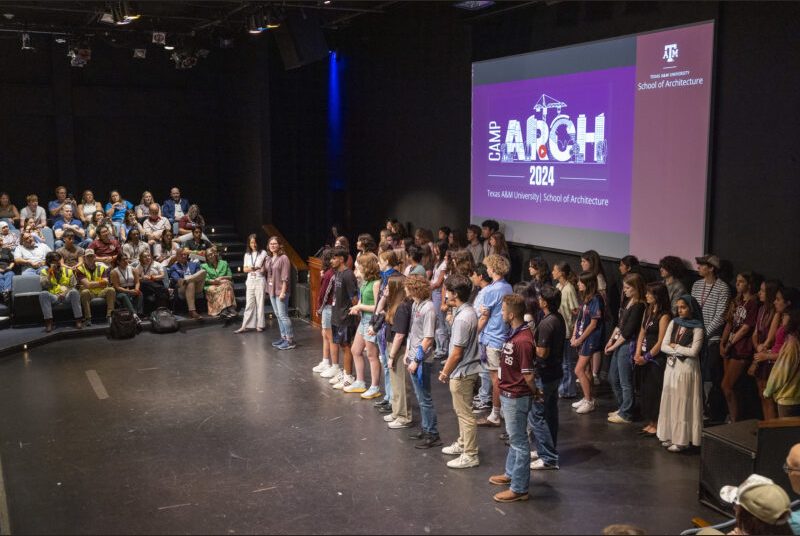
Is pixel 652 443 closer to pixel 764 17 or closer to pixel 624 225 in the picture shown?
pixel 624 225

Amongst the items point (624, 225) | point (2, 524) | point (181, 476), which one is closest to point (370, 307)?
point (181, 476)

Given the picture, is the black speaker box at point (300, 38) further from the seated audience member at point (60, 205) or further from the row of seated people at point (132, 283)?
the seated audience member at point (60, 205)

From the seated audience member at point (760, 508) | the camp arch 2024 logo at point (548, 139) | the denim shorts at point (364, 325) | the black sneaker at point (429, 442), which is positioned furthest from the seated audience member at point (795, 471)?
the camp arch 2024 logo at point (548, 139)

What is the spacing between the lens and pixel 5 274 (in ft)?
36.0

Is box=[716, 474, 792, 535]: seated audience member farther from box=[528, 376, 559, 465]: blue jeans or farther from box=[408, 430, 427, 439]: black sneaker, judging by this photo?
box=[408, 430, 427, 439]: black sneaker

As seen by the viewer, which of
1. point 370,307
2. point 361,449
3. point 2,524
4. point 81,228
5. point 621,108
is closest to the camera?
point 2,524

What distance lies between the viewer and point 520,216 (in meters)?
10.2

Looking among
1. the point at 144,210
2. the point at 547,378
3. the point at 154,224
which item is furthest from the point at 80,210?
the point at 547,378

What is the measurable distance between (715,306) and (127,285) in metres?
7.77

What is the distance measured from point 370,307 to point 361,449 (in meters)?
1.56

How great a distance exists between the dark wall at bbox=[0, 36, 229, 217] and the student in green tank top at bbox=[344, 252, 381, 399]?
8.50m

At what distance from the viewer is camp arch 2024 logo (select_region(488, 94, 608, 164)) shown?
9.02 m

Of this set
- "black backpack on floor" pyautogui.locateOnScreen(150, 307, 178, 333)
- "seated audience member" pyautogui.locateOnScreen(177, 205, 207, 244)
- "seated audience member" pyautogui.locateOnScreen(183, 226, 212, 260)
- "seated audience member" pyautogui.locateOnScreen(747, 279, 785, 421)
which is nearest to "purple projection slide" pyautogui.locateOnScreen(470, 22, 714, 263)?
"seated audience member" pyautogui.locateOnScreen(747, 279, 785, 421)

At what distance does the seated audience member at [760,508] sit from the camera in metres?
3.12
